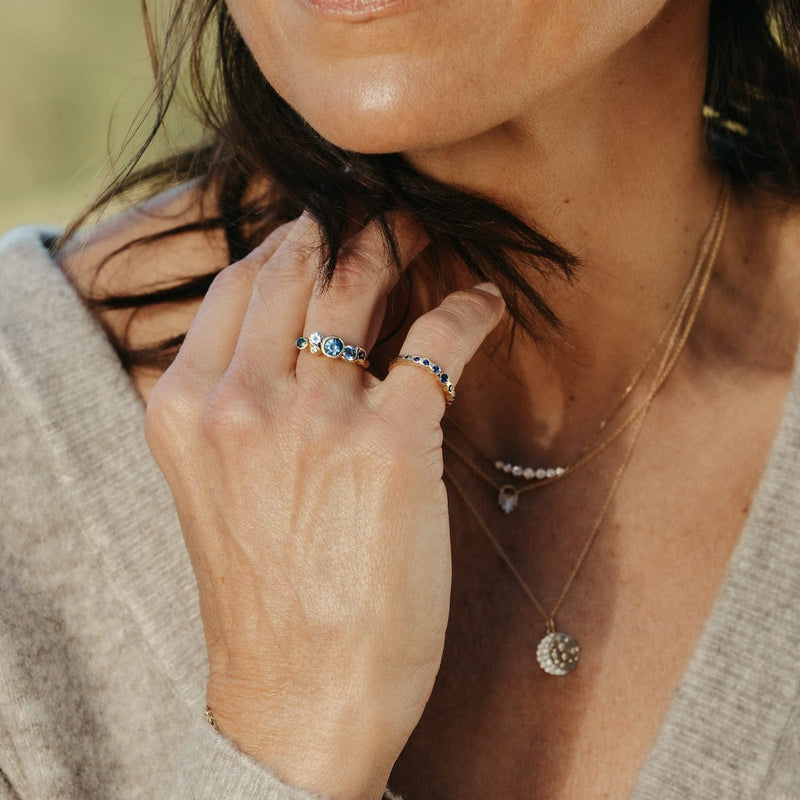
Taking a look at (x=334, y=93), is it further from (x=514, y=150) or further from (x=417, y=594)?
(x=417, y=594)

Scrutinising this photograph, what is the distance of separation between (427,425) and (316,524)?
0.55ft

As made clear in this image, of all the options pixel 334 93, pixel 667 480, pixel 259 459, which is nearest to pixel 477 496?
pixel 667 480

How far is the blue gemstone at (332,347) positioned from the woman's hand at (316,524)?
0.01m

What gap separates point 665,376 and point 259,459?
0.71m

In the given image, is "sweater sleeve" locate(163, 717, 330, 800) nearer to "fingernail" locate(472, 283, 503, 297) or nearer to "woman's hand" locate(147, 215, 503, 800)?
"woman's hand" locate(147, 215, 503, 800)

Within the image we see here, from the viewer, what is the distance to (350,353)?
1.26 m

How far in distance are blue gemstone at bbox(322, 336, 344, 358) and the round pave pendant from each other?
503 millimetres

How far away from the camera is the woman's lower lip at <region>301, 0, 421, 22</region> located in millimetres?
1130

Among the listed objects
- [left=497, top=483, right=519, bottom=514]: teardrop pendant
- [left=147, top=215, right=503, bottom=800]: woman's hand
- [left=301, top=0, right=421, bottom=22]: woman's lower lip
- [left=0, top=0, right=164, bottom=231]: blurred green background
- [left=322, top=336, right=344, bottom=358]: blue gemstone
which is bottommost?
[left=0, top=0, right=164, bottom=231]: blurred green background

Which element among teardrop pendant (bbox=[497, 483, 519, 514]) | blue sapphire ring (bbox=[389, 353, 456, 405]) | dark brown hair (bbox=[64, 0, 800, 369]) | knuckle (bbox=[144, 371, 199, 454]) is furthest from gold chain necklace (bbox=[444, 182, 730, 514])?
knuckle (bbox=[144, 371, 199, 454])

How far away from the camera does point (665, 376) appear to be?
65.4 inches

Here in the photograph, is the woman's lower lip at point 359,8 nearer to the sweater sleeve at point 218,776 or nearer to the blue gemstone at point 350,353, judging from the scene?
the blue gemstone at point 350,353

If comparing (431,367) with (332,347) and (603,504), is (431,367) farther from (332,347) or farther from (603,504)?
(603,504)

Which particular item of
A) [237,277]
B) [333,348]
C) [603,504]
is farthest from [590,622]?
[237,277]
